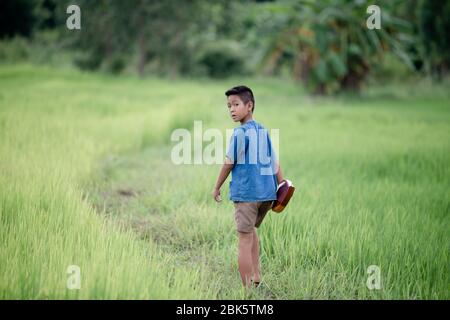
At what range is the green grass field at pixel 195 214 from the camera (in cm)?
240

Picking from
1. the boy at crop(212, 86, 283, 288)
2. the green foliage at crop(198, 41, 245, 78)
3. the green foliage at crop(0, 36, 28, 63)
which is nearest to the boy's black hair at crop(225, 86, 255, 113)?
the boy at crop(212, 86, 283, 288)

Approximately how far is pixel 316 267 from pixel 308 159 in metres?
2.58

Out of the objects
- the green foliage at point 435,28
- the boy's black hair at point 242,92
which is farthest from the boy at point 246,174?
the green foliage at point 435,28

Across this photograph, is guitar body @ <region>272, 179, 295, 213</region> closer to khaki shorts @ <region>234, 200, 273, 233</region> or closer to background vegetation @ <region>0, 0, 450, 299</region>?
khaki shorts @ <region>234, 200, 273, 233</region>

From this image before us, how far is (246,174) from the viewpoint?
2.44 meters

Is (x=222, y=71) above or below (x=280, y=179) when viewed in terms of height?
above

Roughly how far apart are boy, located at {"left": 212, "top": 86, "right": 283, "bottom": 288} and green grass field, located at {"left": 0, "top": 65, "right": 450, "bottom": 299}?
0.24 meters

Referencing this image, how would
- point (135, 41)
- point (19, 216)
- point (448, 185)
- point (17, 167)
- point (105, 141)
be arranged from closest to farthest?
point (19, 216) → point (17, 167) → point (448, 185) → point (105, 141) → point (135, 41)

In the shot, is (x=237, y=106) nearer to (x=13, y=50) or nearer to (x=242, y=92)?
(x=242, y=92)

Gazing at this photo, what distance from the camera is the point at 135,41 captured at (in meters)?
17.9

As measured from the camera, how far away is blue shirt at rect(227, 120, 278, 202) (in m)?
2.43
